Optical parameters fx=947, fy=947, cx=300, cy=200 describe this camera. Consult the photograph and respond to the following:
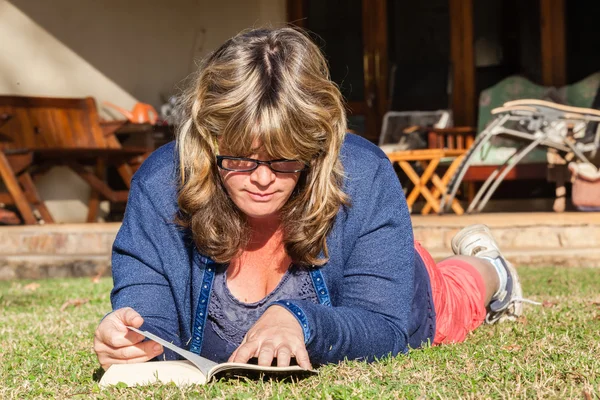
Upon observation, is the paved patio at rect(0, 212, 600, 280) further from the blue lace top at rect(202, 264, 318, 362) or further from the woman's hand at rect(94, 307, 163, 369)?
the woman's hand at rect(94, 307, 163, 369)

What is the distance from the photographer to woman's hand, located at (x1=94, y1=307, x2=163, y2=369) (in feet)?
7.18

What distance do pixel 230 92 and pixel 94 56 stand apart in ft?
23.6

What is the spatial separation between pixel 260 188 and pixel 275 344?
39 centimetres

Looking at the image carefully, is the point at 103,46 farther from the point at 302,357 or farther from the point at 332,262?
the point at 302,357

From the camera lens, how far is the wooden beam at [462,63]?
9117 millimetres

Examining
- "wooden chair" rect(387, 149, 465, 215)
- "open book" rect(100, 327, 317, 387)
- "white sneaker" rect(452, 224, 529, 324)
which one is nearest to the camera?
"open book" rect(100, 327, 317, 387)

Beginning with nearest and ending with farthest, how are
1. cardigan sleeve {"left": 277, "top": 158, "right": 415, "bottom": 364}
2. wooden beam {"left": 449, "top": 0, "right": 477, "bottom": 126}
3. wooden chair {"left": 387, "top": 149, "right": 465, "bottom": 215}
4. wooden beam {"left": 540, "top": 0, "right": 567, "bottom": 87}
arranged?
1. cardigan sleeve {"left": 277, "top": 158, "right": 415, "bottom": 364}
2. wooden chair {"left": 387, "top": 149, "right": 465, "bottom": 215}
3. wooden beam {"left": 540, "top": 0, "right": 567, "bottom": 87}
4. wooden beam {"left": 449, "top": 0, "right": 477, "bottom": 126}

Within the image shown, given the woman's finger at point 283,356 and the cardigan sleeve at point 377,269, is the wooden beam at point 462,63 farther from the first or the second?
the woman's finger at point 283,356

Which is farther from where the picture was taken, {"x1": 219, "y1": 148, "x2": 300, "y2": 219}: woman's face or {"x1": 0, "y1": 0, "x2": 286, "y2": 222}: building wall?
{"x1": 0, "y1": 0, "x2": 286, "y2": 222}: building wall

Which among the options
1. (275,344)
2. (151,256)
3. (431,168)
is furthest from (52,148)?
(275,344)

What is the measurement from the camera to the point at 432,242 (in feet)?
20.3

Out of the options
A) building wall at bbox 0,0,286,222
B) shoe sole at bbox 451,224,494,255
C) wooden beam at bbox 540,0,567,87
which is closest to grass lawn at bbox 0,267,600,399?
shoe sole at bbox 451,224,494,255

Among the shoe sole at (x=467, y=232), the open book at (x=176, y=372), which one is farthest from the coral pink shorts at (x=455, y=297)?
the open book at (x=176, y=372)

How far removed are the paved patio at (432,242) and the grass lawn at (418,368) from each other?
191 centimetres
